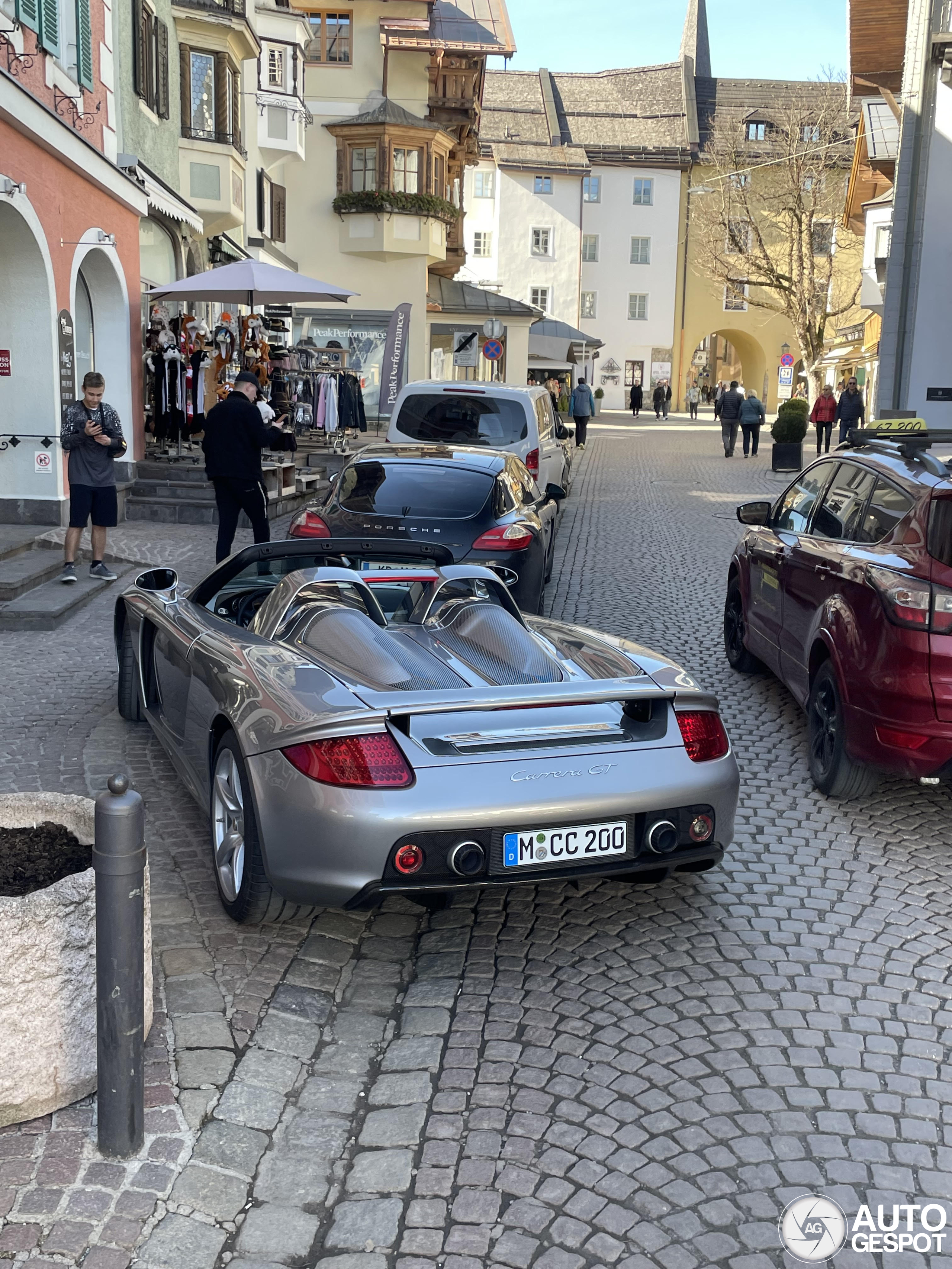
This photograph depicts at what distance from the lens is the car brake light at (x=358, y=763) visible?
A: 382 centimetres

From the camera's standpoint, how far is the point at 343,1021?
389 centimetres

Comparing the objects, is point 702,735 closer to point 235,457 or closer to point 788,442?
point 235,457

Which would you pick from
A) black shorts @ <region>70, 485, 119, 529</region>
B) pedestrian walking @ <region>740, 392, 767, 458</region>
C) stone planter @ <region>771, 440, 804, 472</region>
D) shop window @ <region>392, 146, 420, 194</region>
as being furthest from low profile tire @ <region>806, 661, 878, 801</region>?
shop window @ <region>392, 146, 420, 194</region>

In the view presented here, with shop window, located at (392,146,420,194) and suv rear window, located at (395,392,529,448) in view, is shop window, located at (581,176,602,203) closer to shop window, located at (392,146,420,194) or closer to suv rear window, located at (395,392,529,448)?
shop window, located at (392,146,420,194)

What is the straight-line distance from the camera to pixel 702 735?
431 centimetres

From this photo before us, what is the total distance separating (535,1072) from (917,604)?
8.83ft

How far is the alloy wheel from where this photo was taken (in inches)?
171

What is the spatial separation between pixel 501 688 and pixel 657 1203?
1677 mm

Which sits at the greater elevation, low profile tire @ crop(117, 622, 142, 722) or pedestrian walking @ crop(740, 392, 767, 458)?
pedestrian walking @ crop(740, 392, 767, 458)

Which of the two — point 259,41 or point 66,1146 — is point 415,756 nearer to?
point 66,1146

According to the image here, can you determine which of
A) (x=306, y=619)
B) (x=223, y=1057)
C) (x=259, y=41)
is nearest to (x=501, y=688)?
(x=306, y=619)

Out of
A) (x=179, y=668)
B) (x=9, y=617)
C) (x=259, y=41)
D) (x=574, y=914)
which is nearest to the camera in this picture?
(x=574, y=914)

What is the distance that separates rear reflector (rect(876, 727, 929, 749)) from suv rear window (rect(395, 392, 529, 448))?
894 centimetres

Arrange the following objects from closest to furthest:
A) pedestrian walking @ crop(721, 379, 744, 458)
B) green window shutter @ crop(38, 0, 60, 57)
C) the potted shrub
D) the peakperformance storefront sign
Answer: the peakperformance storefront sign < green window shutter @ crop(38, 0, 60, 57) < the potted shrub < pedestrian walking @ crop(721, 379, 744, 458)
